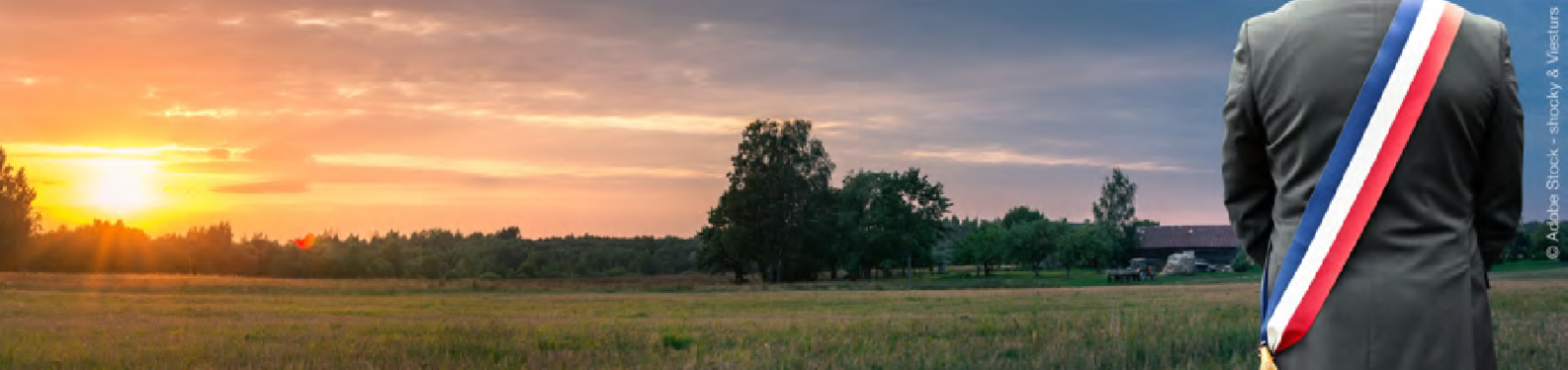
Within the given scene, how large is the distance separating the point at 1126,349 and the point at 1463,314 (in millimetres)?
9177

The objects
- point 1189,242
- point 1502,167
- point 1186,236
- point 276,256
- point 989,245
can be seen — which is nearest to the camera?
point 1502,167

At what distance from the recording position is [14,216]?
316 feet

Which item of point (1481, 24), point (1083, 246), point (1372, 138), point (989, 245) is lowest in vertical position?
point (1372, 138)

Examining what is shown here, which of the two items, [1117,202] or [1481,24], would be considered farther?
[1117,202]

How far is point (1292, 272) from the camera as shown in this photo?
13.8 feet

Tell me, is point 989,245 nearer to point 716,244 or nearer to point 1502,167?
point 716,244

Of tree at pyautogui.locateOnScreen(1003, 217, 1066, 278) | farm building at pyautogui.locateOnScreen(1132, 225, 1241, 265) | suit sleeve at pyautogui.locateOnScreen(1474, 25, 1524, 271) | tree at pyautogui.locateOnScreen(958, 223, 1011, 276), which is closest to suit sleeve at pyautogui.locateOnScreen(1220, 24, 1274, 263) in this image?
suit sleeve at pyautogui.locateOnScreen(1474, 25, 1524, 271)

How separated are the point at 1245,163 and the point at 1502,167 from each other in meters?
0.85

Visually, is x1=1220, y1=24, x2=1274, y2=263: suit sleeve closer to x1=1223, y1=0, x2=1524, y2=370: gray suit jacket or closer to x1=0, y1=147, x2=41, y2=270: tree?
x1=1223, y1=0, x2=1524, y2=370: gray suit jacket

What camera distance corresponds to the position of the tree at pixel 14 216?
93250mm

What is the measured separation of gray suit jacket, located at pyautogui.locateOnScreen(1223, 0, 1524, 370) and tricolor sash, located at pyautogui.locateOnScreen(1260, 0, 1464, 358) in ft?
0.18

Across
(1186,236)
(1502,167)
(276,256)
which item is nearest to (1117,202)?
(1186,236)

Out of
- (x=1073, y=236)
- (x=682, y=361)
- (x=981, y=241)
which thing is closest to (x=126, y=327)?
(x=682, y=361)

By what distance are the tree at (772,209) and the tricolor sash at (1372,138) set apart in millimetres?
95313
